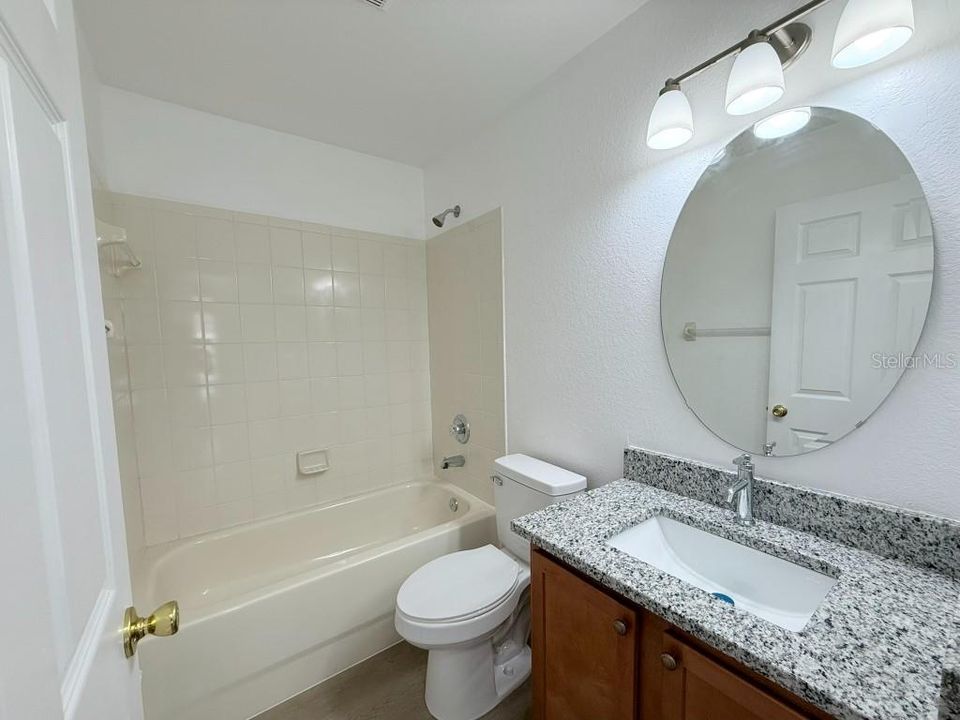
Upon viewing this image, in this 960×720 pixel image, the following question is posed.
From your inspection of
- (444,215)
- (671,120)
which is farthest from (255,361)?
(671,120)

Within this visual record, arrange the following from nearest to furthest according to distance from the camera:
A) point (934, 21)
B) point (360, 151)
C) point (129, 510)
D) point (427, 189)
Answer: point (934, 21)
point (129, 510)
point (360, 151)
point (427, 189)

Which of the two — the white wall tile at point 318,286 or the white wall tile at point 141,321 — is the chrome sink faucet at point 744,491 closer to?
the white wall tile at point 318,286

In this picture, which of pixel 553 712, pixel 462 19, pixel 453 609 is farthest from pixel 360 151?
pixel 553 712

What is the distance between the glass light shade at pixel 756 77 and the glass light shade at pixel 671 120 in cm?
15

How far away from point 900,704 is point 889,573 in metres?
0.38

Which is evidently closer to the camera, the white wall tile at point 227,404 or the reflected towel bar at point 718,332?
the reflected towel bar at point 718,332

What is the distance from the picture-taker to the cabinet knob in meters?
0.75

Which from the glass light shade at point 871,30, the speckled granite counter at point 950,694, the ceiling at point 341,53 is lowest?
the speckled granite counter at point 950,694

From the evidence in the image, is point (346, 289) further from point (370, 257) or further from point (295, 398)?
point (295, 398)

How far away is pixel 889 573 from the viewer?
0.79 m

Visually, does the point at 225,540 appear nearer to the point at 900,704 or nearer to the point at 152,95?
the point at 152,95

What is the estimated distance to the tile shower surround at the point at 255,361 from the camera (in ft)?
5.68

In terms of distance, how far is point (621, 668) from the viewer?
33.5 inches

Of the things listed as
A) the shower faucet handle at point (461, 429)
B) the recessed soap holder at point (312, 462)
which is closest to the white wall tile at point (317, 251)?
the recessed soap holder at point (312, 462)
